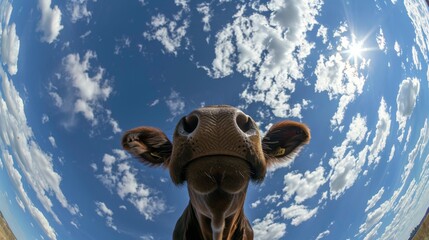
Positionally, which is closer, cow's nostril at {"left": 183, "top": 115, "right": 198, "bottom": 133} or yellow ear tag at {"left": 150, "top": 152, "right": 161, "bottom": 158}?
cow's nostril at {"left": 183, "top": 115, "right": 198, "bottom": 133}

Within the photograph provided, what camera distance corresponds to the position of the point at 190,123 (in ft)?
6.43

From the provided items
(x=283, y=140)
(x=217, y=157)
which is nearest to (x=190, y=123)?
(x=217, y=157)

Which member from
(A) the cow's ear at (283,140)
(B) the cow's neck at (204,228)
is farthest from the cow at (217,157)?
(A) the cow's ear at (283,140)

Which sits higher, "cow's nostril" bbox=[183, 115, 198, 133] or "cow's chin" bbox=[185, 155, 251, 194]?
"cow's nostril" bbox=[183, 115, 198, 133]

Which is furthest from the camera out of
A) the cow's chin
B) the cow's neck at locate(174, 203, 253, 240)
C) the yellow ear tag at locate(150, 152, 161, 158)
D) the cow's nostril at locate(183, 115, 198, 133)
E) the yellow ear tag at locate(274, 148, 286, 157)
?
the yellow ear tag at locate(274, 148, 286, 157)


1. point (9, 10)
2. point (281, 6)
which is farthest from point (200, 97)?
point (9, 10)

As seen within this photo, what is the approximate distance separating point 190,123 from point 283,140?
1.30m

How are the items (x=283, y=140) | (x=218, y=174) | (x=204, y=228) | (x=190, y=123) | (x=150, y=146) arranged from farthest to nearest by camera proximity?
(x=283, y=140) < (x=150, y=146) < (x=204, y=228) < (x=190, y=123) < (x=218, y=174)

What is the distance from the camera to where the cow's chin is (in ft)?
5.91

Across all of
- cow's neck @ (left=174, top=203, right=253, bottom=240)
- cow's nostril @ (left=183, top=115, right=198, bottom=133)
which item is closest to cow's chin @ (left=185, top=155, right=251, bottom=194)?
cow's nostril @ (left=183, top=115, right=198, bottom=133)

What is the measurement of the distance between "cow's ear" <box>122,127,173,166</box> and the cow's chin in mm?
989

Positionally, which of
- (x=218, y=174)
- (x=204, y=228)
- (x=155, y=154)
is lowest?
(x=218, y=174)

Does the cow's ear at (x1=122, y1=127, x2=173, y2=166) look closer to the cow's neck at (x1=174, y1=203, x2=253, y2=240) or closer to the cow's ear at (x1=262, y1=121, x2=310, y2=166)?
the cow's neck at (x1=174, y1=203, x2=253, y2=240)

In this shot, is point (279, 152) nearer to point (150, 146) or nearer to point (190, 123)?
point (150, 146)
